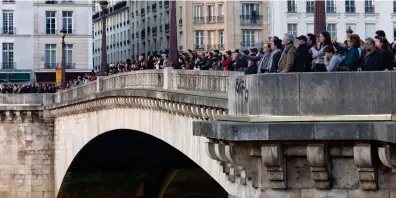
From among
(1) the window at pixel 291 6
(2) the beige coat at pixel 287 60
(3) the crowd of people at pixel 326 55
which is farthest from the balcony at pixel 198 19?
(2) the beige coat at pixel 287 60

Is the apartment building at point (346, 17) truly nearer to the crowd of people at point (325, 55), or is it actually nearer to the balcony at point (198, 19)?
the balcony at point (198, 19)

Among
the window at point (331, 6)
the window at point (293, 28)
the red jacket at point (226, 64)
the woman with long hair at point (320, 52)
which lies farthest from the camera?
the window at point (293, 28)

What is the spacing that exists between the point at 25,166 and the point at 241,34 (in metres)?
39.2

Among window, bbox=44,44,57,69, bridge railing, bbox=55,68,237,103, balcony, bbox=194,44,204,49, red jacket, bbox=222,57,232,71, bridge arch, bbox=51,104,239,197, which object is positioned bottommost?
bridge arch, bbox=51,104,239,197

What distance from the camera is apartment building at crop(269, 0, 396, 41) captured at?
95312mm

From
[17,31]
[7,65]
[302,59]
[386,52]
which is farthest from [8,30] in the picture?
[386,52]

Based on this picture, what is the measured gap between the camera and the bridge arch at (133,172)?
5997cm

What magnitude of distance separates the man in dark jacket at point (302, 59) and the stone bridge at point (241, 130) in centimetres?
109

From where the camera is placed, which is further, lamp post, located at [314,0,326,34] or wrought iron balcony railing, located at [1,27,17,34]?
wrought iron balcony railing, located at [1,27,17,34]

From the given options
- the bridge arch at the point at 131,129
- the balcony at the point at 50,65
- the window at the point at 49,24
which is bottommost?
the bridge arch at the point at 131,129

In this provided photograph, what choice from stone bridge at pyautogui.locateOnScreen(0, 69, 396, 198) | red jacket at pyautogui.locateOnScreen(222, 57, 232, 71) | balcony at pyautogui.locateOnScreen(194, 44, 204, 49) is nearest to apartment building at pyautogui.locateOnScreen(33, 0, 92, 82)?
balcony at pyautogui.locateOnScreen(194, 44, 204, 49)

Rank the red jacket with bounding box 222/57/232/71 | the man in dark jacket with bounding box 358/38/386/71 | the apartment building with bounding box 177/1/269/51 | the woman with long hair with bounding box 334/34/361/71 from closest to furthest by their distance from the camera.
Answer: the man in dark jacket with bounding box 358/38/386/71 → the woman with long hair with bounding box 334/34/361/71 → the red jacket with bounding box 222/57/232/71 → the apartment building with bounding box 177/1/269/51

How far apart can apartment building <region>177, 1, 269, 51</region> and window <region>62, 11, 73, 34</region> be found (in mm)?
11321

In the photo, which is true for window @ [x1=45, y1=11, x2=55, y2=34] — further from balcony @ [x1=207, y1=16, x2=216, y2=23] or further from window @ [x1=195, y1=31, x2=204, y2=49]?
balcony @ [x1=207, y1=16, x2=216, y2=23]
